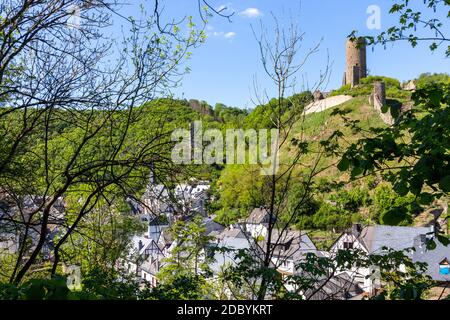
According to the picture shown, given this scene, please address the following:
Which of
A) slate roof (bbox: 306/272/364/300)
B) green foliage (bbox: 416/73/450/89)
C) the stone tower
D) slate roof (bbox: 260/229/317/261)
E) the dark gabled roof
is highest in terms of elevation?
the stone tower

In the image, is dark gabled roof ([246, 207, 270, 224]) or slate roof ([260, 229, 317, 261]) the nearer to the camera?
slate roof ([260, 229, 317, 261])

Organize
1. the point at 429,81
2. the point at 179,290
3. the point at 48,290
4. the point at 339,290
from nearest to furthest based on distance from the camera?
1. the point at 48,290
2. the point at 339,290
3. the point at 179,290
4. the point at 429,81

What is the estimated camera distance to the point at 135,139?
4.04m

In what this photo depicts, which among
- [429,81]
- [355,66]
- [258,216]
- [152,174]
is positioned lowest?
[258,216]

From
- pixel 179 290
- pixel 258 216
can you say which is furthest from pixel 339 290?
pixel 179 290

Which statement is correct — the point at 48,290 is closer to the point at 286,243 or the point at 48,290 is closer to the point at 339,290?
the point at 286,243

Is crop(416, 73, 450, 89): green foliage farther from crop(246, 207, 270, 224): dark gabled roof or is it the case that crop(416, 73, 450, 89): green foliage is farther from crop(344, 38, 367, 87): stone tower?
crop(344, 38, 367, 87): stone tower

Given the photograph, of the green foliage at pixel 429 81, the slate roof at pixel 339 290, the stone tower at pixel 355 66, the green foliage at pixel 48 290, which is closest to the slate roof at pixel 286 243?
the slate roof at pixel 339 290

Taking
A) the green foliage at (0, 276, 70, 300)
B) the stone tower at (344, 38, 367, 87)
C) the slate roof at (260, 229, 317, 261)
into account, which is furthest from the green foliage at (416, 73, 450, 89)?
the stone tower at (344, 38, 367, 87)

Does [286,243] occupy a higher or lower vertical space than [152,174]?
lower

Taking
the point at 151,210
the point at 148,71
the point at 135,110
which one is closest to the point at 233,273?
the point at 151,210

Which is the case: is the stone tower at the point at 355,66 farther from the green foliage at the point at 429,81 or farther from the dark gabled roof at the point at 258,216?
the dark gabled roof at the point at 258,216
